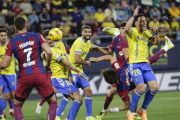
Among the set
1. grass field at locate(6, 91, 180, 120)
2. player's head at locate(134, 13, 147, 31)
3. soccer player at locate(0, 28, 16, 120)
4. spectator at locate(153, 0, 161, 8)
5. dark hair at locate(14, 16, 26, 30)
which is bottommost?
grass field at locate(6, 91, 180, 120)

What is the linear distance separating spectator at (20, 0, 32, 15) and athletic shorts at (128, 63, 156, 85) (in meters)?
10.7

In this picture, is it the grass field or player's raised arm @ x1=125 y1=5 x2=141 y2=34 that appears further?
the grass field

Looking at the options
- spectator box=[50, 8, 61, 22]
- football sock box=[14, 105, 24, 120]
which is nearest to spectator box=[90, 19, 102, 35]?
spectator box=[50, 8, 61, 22]

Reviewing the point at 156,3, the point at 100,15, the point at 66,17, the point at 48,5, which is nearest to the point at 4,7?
the point at 48,5

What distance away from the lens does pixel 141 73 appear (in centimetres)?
642

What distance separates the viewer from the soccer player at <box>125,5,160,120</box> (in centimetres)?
634

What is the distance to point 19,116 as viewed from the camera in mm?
5035

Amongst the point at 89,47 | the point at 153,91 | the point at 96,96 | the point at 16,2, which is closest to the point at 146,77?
the point at 153,91

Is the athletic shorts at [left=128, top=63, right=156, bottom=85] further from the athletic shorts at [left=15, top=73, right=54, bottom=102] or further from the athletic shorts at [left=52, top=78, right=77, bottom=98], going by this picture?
the athletic shorts at [left=15, top=73, right=54, bottom=102]

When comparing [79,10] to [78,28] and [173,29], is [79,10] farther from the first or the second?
[173,29]

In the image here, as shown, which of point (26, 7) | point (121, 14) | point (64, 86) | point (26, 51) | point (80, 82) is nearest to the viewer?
point (26, 51)

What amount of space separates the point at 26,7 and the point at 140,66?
36.1 ft

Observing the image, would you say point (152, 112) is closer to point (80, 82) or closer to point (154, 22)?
point (80, 82)

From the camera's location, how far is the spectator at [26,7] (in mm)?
15782
